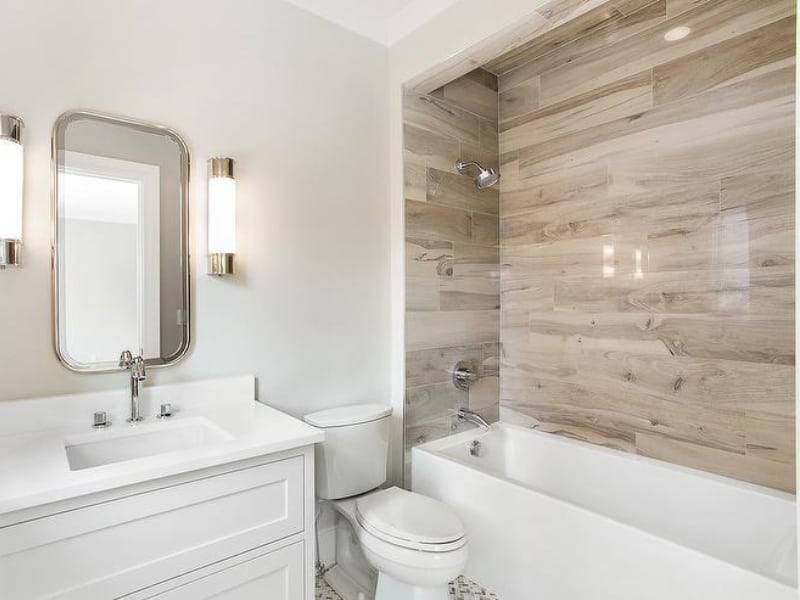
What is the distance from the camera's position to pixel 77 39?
159cm

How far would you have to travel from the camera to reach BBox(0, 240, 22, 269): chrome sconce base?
1.42 meters

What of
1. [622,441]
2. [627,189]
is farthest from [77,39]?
[622,441]

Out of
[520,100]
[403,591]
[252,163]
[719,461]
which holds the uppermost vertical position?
[520,100]

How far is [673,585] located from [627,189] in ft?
5.15

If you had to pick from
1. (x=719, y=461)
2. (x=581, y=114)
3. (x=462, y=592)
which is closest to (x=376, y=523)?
(x=462, y=592)

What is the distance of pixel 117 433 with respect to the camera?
1.51 meters

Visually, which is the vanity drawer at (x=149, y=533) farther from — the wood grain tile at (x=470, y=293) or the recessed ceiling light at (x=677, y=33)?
the recessed ceiling light at (x=677, y=33)

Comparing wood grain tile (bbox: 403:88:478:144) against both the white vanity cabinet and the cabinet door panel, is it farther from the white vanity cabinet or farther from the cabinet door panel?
the cabinet door panel

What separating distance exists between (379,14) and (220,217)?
130 cm

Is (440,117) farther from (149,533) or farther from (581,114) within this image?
(149,533)

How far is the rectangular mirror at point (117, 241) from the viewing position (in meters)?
1.57

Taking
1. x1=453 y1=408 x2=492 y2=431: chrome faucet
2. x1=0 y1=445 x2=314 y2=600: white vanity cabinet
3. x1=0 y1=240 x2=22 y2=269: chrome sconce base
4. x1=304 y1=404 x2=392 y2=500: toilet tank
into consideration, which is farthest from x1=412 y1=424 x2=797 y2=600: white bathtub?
x1=0 y1=240 x2=22 y2=269: chrome sconce base

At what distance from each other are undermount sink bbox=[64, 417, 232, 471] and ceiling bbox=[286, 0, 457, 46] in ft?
5.75

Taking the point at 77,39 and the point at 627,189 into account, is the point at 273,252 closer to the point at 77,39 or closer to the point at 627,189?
the point at 77,39
